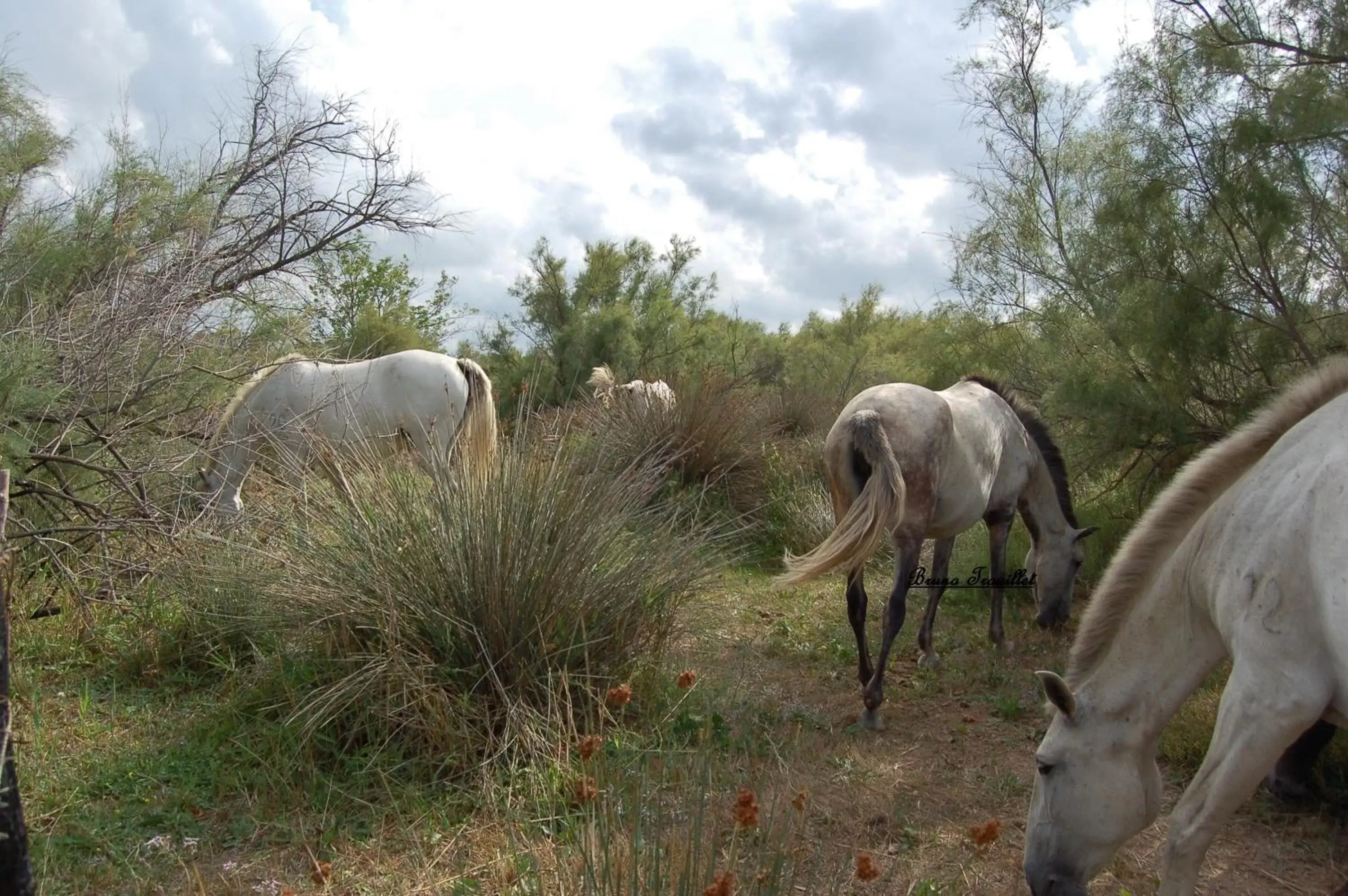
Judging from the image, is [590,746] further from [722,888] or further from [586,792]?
[722,888]

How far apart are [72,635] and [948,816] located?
14.7 ft

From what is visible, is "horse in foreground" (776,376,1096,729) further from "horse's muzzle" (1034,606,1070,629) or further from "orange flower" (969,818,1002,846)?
"orange flower" (969,818,1002,846)

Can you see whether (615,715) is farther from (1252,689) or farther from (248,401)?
(248,401)

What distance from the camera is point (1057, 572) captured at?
20.5 ft

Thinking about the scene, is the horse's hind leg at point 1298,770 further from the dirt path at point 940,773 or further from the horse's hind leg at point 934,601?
the horse's hind leg at point 934,601

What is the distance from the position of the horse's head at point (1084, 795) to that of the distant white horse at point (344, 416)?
265 cm

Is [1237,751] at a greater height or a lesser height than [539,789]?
greater

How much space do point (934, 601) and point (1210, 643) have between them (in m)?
3.30

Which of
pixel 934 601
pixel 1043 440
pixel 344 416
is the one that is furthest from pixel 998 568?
pixel 344 416

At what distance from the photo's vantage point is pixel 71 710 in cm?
417

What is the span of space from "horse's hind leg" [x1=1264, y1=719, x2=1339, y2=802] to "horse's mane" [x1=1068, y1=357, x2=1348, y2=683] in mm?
1556

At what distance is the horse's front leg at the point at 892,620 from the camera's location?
4.80 metres

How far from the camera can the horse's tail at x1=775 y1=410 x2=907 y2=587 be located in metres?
4.70

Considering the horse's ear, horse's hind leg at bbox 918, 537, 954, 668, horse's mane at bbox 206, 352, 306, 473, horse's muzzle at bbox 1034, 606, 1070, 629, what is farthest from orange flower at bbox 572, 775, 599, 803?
horse's muzzle at bbox 1034, 606, 1070, 629
